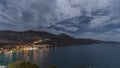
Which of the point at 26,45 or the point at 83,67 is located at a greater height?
the point at 26,45

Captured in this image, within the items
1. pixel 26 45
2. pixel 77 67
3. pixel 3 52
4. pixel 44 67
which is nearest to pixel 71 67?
pixel 77 67

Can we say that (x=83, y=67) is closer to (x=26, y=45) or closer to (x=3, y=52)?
(x=3, y=52)

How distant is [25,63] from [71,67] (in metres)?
64.9

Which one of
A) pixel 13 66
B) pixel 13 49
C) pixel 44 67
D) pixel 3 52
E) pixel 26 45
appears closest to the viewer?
pixel 13 66

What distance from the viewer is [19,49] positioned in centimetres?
17712

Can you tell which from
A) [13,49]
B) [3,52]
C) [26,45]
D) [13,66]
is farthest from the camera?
[26,45]

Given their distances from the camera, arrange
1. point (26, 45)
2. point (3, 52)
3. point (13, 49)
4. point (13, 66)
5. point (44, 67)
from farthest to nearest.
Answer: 1. point (26, 45)
2. point (13, 49)
3. point (3, 52)
4. point (44, 67)
5. point (13, 66)

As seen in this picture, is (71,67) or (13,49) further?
(13,49)

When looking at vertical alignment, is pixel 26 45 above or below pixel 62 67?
above

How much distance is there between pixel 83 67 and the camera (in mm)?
77438

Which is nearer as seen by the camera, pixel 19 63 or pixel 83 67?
pixel 19 63

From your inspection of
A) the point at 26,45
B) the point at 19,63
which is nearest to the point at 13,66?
the point at 19,63

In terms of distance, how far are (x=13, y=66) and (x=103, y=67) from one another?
66.7 meters

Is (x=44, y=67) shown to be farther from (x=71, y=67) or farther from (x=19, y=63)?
(x=19, y=63)
